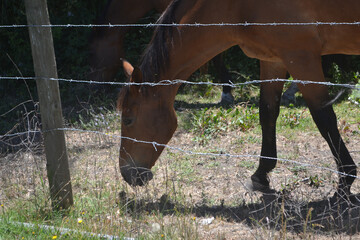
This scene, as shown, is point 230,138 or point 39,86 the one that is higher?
point 39,86

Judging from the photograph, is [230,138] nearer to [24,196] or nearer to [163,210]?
[163,210]

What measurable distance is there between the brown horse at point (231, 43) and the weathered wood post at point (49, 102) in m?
0.51

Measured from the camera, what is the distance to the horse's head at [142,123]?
3578 mm

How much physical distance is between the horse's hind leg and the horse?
315 cm

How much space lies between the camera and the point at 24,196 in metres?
3.53

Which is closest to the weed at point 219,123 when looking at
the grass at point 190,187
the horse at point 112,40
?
the grass at point 190,187

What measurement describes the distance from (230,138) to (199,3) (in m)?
1.91

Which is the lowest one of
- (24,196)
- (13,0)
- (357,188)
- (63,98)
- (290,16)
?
(357,188)

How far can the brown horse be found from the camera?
332cm

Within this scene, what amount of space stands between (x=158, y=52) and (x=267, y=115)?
1.13m

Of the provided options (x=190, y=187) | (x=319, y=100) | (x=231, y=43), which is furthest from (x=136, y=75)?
(x=319, y=100)

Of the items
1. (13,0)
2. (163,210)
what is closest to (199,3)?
(163,210)

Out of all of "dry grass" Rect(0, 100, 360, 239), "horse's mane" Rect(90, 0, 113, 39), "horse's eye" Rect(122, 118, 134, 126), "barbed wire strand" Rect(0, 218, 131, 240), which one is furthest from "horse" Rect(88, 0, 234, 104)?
"barbed wire strand" Rect(0, 218, 131, 240)

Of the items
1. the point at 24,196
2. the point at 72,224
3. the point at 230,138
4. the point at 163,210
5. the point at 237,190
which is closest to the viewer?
the point at 72,224
